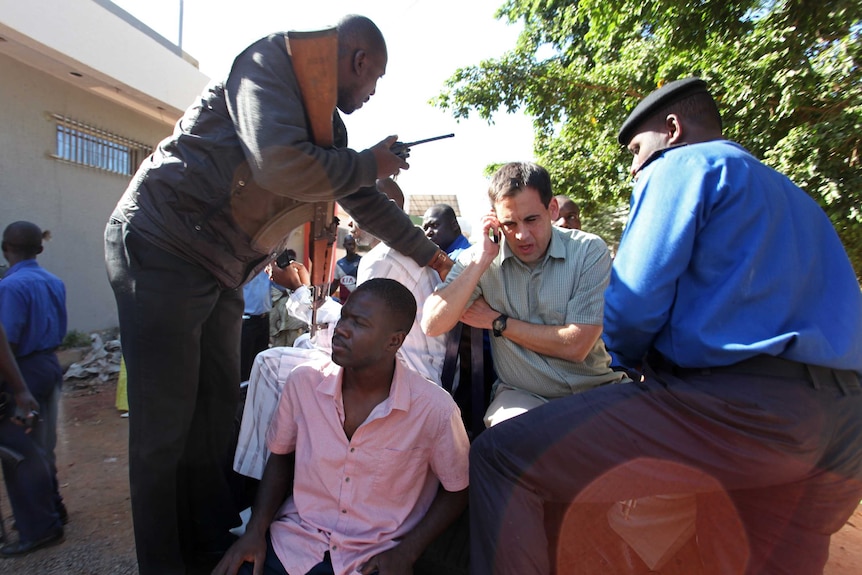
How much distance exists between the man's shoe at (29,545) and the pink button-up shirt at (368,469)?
179 cm

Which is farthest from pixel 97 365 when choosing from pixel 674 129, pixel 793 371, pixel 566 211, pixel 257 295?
pixel 793 371

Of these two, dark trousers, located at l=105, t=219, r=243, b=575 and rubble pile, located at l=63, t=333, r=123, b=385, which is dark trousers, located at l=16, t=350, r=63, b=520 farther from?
rubble pile, located at l=63, t=333, r=123, b=385

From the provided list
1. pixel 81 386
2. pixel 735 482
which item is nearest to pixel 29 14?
pixel 81 386

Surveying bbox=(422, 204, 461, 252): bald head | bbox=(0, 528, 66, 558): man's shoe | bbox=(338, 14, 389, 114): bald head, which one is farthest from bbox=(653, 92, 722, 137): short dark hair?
bbox=(0, 528, 66, 558): man's shoe

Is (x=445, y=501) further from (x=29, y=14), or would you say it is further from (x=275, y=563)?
(x=29, y=14)

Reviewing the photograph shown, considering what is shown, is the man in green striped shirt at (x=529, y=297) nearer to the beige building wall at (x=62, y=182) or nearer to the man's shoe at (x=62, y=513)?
the man's shoe at (x=62, y=513)

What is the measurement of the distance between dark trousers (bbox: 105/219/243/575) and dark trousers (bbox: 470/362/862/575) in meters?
1.07

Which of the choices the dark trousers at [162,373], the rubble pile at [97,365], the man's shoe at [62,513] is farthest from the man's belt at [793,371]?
the rubble pile at [97,365]

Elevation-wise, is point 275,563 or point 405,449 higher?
point 405,449

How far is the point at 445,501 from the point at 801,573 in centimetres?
104

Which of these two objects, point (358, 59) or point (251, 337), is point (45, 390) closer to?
point (358, 59)

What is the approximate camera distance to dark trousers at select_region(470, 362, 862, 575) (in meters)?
1.52

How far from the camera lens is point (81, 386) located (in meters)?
6.61

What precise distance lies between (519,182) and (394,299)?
82 centimetres
